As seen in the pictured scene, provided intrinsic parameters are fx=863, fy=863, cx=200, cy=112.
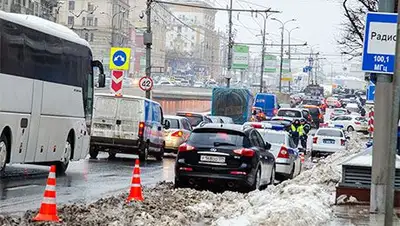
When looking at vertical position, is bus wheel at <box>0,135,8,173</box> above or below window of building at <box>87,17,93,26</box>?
below

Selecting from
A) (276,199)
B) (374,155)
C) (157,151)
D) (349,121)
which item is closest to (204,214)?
(276,199)

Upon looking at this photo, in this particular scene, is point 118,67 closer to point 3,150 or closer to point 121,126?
point 121,126

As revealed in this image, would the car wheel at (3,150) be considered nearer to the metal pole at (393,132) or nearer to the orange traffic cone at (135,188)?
the orange traffic cone at (135,188)

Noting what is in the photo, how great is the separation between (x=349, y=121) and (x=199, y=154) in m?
50.5

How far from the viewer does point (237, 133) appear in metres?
19.0

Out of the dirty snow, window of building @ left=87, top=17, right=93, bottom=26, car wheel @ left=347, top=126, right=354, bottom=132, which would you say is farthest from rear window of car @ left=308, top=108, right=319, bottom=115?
the dirty snow

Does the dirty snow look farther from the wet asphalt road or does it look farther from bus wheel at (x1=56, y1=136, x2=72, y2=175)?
bus wheel at (x1=56, y1=136, x2=72, y2=175)

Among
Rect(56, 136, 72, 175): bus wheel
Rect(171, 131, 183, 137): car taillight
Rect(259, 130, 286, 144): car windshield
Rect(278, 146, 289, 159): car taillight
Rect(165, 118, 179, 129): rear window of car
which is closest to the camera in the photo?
Rect(56, 136, 72, 175): bus wheel

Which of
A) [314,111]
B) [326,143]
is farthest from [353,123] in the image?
[326,143]

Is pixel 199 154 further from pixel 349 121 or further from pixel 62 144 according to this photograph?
pixel 349 121

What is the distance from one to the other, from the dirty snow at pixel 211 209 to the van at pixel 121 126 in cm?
1124

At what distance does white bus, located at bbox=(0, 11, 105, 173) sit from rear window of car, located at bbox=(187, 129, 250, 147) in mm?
3696

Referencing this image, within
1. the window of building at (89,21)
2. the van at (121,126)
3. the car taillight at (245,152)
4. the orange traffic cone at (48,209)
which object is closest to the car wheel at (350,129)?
the window of building at (89,21)

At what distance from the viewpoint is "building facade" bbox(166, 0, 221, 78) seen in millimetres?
118756
